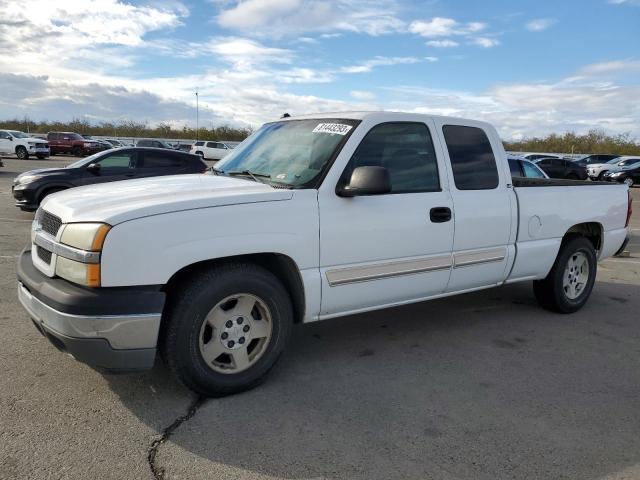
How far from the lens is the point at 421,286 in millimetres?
4312

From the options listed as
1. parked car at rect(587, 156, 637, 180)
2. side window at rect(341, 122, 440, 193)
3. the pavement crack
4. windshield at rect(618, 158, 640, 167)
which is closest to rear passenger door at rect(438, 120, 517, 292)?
side window at rect(341, 122, 440, 193)

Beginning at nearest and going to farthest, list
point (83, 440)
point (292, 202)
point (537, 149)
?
1. point (83, 440)
2. point (292, 202)
3. point (537, 149)

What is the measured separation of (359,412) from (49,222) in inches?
92.2

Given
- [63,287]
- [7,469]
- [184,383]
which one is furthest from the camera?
[184,383]

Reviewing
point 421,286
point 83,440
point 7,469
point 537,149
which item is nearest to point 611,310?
point 421,286

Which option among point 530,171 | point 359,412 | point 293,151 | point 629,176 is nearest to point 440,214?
point 293,151

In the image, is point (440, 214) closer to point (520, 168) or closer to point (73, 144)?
point (520, 168)

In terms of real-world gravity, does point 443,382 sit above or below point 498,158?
below

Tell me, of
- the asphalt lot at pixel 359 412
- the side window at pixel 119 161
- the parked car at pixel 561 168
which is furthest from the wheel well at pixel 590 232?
the parked car at pixel 561 168

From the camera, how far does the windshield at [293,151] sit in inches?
153

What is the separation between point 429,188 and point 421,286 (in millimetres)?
779

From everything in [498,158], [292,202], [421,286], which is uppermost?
[498,158]

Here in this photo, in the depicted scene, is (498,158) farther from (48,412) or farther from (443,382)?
(48,412)

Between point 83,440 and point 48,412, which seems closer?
point 83,440
